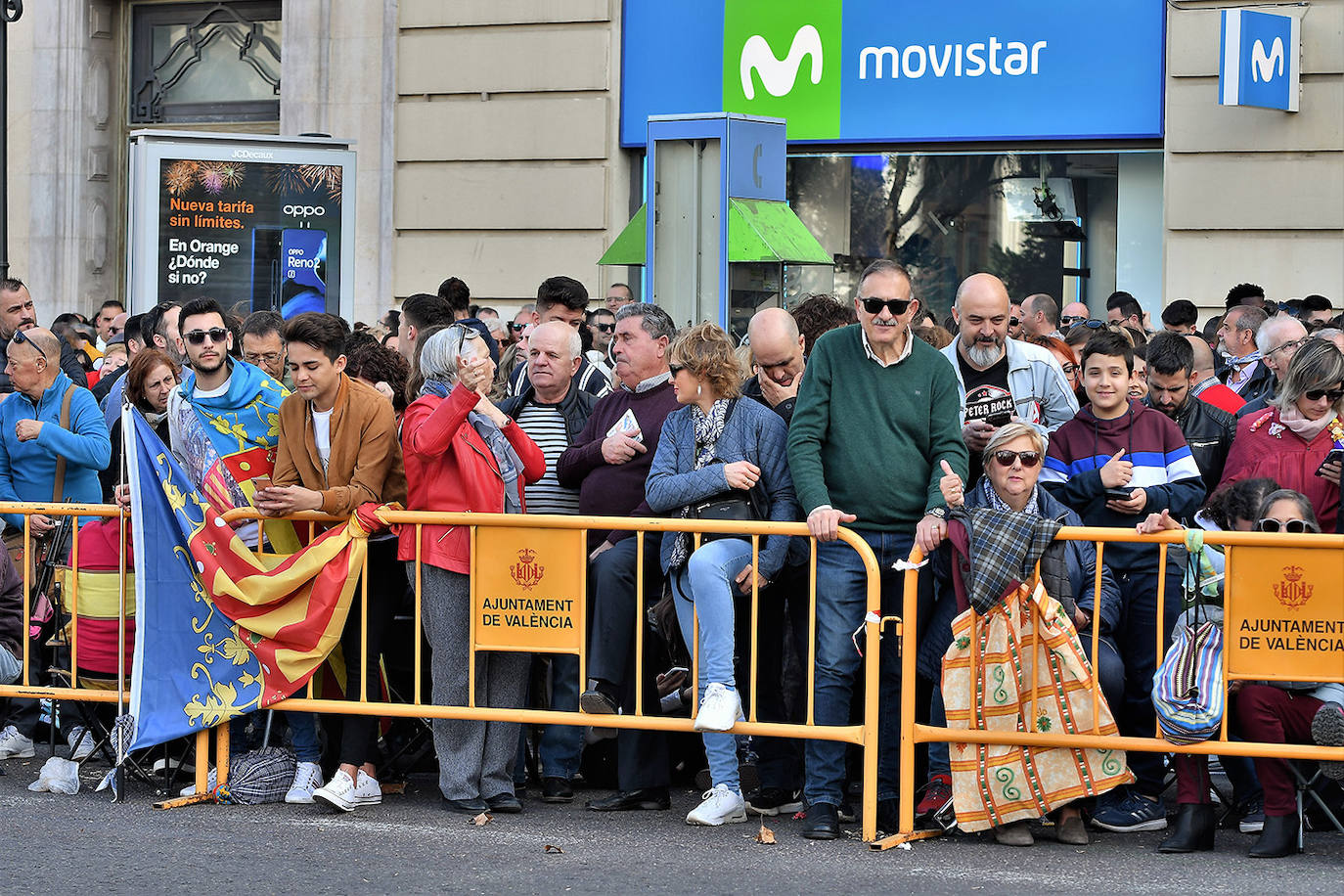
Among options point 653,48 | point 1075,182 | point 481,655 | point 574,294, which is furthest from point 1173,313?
point 481,655

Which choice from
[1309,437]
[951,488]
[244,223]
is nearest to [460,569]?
[951,488]

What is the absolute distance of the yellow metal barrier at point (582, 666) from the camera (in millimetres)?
7047

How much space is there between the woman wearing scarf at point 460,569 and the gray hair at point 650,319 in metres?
0.81

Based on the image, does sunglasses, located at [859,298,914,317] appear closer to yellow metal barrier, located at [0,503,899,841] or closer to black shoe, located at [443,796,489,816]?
yellow metal barrier, located at [0,503,899,841]

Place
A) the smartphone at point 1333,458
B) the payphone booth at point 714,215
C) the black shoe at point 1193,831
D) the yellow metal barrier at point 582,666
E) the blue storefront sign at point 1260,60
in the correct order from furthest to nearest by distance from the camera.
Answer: the blue storefront sign at point 1260,60, the payphone booth at point 714,215, the smartphone at point 1333,458, the yellow metal barrier at point 582,666, the black shoe at point 1193,831

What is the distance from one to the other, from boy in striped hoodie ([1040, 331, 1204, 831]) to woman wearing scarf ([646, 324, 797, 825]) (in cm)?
121

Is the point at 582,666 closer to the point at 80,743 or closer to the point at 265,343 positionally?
the point at 80,743

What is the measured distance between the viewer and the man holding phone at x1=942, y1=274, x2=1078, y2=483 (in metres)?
7.82

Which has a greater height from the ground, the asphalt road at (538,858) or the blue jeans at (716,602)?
the blue jeans at (716,602)

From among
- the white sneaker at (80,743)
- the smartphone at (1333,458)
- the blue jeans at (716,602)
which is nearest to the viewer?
the blue jeans at (716,602)

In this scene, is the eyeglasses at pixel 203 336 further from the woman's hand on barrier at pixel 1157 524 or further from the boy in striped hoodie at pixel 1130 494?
the woman's hand on barrier at pixel 1157 524

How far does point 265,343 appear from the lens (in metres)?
9.35

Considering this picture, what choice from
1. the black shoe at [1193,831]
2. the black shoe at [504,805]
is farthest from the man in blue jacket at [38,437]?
the black shoe at [1193,831]

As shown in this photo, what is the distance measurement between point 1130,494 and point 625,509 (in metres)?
2.11
